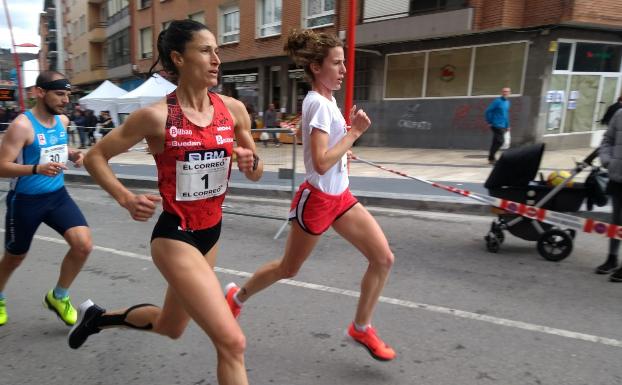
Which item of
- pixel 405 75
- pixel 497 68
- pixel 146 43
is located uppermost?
pixel 146 43

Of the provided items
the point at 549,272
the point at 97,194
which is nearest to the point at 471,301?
the point at 549,272

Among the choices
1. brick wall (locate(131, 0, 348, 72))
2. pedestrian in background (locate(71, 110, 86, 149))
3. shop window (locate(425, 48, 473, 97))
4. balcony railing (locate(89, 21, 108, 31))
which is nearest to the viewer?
shop window (locate(425, 48, 473, 97))

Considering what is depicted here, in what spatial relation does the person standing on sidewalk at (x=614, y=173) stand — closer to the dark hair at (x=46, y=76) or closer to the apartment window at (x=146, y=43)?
the dark hair at (x=46, y=76)

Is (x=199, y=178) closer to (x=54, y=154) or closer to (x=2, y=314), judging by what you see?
(x=54, y=154)

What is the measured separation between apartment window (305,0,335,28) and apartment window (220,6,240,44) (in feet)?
15.6

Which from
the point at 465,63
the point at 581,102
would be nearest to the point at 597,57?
the point at 581,102

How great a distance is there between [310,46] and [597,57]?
48.3 feet

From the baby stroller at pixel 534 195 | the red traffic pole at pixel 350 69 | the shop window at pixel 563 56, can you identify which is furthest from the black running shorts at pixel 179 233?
the shop window at pixel 563 56

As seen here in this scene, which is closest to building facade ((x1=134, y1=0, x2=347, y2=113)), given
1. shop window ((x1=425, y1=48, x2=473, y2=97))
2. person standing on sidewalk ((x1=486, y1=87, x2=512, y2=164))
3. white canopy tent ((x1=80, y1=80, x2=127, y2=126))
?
shop window ((x1=425, y1=48, x2=473, y2=97))

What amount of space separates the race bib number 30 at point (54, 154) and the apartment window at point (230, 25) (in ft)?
68.0

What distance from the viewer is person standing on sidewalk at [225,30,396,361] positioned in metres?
2.88

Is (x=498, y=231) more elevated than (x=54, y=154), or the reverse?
(x=54, y=154)

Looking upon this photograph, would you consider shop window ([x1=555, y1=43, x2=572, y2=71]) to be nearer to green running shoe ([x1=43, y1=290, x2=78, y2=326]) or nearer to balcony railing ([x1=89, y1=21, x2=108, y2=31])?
green running shoe ([x1=43, y1=290, x2=78, y2=326])

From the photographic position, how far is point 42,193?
340cm
